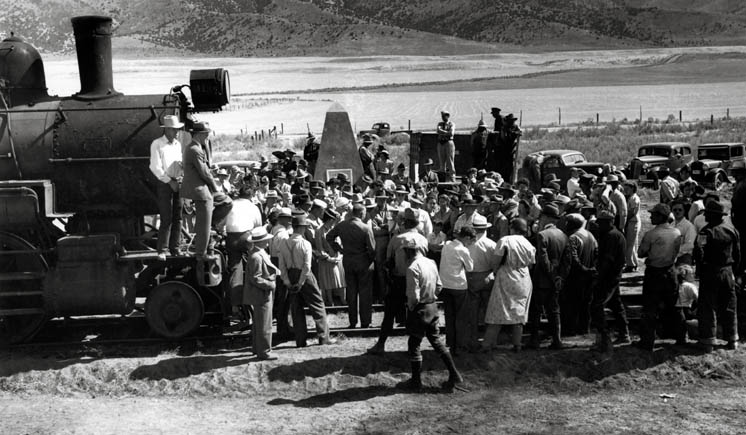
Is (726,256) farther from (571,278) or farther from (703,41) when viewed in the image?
(703,41)

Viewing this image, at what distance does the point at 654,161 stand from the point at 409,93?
1936 inches

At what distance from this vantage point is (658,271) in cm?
1090

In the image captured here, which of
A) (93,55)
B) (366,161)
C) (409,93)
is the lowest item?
(366,161)

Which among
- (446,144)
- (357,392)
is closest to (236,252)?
(357,392)

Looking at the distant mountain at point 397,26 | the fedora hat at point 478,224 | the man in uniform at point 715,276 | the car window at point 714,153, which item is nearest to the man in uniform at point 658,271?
the man in uniform at point 715,276

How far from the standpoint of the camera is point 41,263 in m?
11.7

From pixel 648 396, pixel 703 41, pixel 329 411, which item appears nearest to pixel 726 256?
pixel 648 396

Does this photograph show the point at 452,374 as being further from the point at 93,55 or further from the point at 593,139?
the point at 593,139

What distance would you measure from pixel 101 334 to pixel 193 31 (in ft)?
319

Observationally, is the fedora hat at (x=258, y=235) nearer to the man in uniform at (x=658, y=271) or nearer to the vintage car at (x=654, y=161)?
the man in uniform at (x=658, y=271)

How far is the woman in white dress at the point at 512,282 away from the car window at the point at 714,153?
22.4 m

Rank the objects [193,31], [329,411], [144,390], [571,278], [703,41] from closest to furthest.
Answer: [329,411]
[144,390]
[571,278]
[193,31]
[703,41]

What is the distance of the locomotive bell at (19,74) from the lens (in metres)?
12.0

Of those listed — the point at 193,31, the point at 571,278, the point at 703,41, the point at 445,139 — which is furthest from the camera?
the point at 703,41
